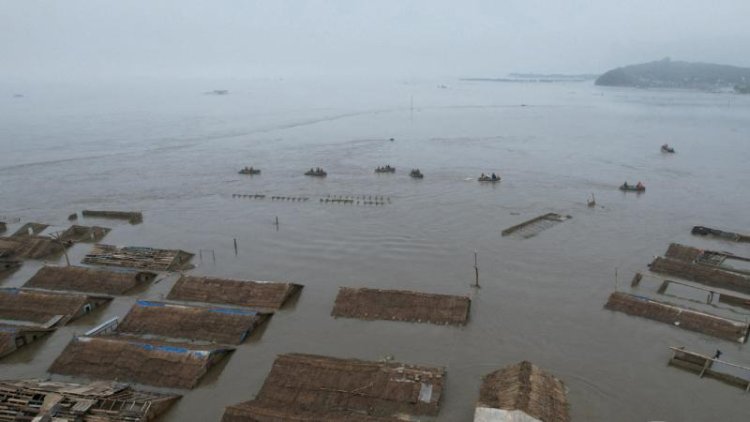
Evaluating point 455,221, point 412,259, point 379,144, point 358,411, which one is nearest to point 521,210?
point 455,221

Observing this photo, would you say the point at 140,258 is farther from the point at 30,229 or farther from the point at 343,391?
the point at 343,391

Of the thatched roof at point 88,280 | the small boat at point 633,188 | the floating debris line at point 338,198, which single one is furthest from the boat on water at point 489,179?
the thatched roof at point 88,280

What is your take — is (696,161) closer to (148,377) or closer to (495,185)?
(495,185)

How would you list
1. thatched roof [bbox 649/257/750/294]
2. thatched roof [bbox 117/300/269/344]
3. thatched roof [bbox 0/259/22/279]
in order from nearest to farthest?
thatched roof [bbox 117/300/269/344] → thatched roof [bbox 649/257/750/294] → thatched roof [bbox 0/259/22/279]

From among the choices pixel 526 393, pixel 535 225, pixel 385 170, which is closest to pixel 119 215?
pixel 385 170

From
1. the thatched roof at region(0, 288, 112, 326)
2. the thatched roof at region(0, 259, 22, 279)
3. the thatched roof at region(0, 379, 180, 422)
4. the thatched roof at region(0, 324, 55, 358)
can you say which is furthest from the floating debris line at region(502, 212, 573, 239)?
the thatched roof at region(0, 259, 22, 279)

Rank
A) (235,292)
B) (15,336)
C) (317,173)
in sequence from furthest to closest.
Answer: (317,173) → (235,292) → (15,336)

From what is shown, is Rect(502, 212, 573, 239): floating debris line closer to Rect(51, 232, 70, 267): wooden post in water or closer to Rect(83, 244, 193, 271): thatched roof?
Rect(83, 244, 193, 271): thatched roof
